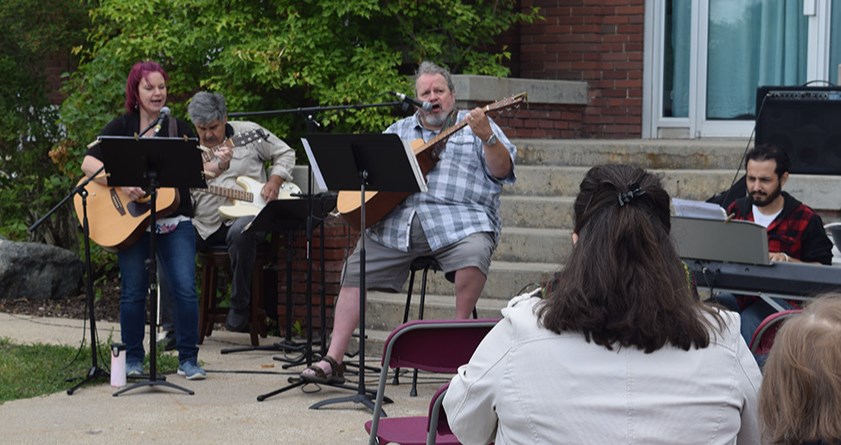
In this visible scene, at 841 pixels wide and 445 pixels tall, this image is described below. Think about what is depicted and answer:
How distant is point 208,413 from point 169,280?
1.08m

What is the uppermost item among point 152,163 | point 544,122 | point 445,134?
point 544,122

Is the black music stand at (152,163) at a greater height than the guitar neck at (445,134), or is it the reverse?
the guitar neck at (445,134)

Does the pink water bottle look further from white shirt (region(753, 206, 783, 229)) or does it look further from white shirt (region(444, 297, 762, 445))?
white shirt (region(444, 297, 762, 445))

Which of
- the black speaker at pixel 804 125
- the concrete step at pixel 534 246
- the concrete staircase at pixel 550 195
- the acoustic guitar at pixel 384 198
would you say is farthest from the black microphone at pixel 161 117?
the black speaker at pixel 804 125

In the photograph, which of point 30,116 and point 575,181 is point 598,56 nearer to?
point 575,181

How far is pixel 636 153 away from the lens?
8891mm

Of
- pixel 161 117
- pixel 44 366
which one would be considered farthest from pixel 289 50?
pixel 44 366

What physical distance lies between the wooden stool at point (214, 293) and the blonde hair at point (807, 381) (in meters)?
5.88

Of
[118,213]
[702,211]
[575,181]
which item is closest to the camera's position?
[702,211]

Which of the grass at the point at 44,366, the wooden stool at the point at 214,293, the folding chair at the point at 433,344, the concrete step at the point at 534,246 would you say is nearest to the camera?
the folding chair at the point at 433,344

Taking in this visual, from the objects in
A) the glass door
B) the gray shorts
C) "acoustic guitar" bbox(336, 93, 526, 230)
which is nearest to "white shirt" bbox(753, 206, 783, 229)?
the gray shorts

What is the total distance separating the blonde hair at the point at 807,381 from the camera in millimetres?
2312

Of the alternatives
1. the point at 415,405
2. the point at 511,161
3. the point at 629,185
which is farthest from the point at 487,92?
the point at 629,185

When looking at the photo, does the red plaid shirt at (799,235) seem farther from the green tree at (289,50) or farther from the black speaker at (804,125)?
the green tree at (289,50)
